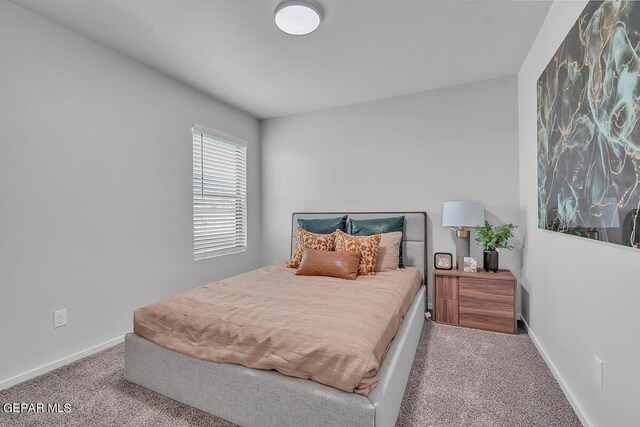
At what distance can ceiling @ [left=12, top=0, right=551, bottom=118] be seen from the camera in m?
2.04

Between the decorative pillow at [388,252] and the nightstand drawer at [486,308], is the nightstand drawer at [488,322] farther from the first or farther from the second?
the decorative pillow at [388,252]

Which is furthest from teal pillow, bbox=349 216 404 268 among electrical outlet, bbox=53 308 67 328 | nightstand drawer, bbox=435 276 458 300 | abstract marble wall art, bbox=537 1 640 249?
electrical outlet, bbox=53 308 67 328

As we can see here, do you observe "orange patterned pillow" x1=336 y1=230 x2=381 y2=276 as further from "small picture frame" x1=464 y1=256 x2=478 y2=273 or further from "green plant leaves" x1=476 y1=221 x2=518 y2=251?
"green plant leaves" x1=476 y1=221 x2=518 y2=251

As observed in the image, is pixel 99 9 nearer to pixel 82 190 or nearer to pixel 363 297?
pixel 82 190

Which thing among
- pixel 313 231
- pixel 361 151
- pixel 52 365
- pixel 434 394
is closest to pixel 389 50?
pixel 361 151

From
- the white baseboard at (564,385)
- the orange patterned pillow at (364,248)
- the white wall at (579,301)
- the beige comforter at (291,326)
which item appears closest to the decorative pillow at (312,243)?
the orange patterned pillow at (364,248)

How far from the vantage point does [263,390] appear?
1456mm

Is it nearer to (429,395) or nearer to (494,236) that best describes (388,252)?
(494,236)

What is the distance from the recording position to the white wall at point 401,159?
312 cm

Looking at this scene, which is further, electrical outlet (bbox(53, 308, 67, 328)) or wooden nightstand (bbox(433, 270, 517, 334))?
wooden nightstand (bbox(433, 270, 517, 334))

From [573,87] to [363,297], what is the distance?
1787mm

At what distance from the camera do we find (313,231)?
3.53 m

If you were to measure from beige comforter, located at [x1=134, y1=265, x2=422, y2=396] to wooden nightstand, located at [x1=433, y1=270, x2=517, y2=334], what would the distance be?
0.77m

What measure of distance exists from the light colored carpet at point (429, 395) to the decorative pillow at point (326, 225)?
1602 mm
